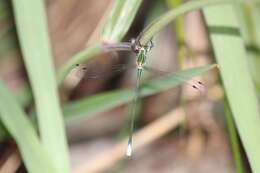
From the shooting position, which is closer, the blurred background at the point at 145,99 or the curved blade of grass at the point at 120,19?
the curved blade of grass at the point at 120,19

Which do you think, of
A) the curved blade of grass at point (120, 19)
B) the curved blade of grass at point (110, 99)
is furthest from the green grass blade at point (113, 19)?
the curved blade of grass at point (110, 99)

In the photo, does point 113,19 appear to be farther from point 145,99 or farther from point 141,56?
point 145,99

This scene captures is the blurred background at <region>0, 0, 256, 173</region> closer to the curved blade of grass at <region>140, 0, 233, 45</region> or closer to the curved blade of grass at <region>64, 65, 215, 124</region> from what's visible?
the curved blade of grass at <region>64, 65, 215, 124</region>

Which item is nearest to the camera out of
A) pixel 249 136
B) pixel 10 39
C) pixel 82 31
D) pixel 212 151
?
pixel 249 136

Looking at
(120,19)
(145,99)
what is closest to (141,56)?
(120,19)

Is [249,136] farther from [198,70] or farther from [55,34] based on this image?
[55,34]

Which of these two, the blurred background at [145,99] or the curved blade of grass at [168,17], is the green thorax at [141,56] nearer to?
the curved blade of grass at [168,17]

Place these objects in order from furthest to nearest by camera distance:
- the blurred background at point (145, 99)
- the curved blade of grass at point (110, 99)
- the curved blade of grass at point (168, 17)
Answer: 1. the blurred background at point (145, 99)
2. the curved blade of grass at point (110, 99)
3. the curved blade of grass at point (168, 17)

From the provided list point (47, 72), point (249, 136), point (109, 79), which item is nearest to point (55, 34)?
point (109, 79)
